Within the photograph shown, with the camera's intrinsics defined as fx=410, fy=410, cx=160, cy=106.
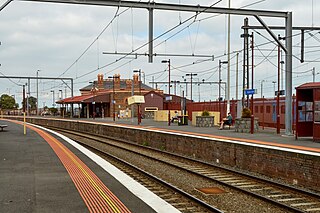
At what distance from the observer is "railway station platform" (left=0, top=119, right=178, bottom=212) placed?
791 centimetres

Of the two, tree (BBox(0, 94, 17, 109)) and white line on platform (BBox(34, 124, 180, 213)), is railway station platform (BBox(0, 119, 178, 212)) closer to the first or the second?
white line on platform (BBox(34, 124, 180, 213))

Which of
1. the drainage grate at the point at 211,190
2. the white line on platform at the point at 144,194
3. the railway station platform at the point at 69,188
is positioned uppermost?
the railway station platform at the point at 69,188

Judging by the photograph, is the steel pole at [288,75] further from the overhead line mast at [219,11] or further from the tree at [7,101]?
the tree at [7,101]

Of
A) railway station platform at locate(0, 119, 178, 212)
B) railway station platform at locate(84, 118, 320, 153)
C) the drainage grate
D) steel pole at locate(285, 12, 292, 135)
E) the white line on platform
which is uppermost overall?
steel pole at locate(285, 12, 292, 135)

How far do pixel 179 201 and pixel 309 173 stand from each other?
3952 millimetres

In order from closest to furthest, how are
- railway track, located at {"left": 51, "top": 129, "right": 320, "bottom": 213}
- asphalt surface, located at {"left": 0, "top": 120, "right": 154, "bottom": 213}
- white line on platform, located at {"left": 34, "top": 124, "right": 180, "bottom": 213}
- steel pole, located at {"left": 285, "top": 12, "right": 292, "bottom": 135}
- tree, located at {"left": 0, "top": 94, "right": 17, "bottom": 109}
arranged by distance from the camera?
asphalt surface, located at {"left": 0, "top": 120, "right": 154, "bottom": 213}, white line on platform, located at {"left": 34, "top": 124, "right": 180, "bottom": 213}, railway track, located at {"left": 51, "top": 129, "right": 320, "bottom": 213}, steel pole, located at {"left": 285, "top": 12, "right": 292, "bottom": 135}, tree, located at {"left": 0, "top": 94, "right": 17, "bottom": 109}

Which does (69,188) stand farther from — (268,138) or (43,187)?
(268,138)

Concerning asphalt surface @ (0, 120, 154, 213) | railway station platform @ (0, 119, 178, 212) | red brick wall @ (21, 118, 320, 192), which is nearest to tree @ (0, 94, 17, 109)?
red brick wall @ (21, 118, 320, 192)

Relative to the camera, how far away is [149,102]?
6812 centimetres

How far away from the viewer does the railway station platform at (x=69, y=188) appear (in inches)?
311

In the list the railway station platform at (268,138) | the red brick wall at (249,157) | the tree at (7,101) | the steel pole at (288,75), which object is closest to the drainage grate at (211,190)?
the red brick wall at (249,157)

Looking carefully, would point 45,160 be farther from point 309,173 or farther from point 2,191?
point 309,173

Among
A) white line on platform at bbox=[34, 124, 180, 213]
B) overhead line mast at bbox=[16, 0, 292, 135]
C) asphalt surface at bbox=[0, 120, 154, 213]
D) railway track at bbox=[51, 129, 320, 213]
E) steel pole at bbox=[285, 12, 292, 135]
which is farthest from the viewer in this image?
steel pole at bbox=[285, 12, 292, 135]

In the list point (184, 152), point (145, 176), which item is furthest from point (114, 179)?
point (184, 152)
